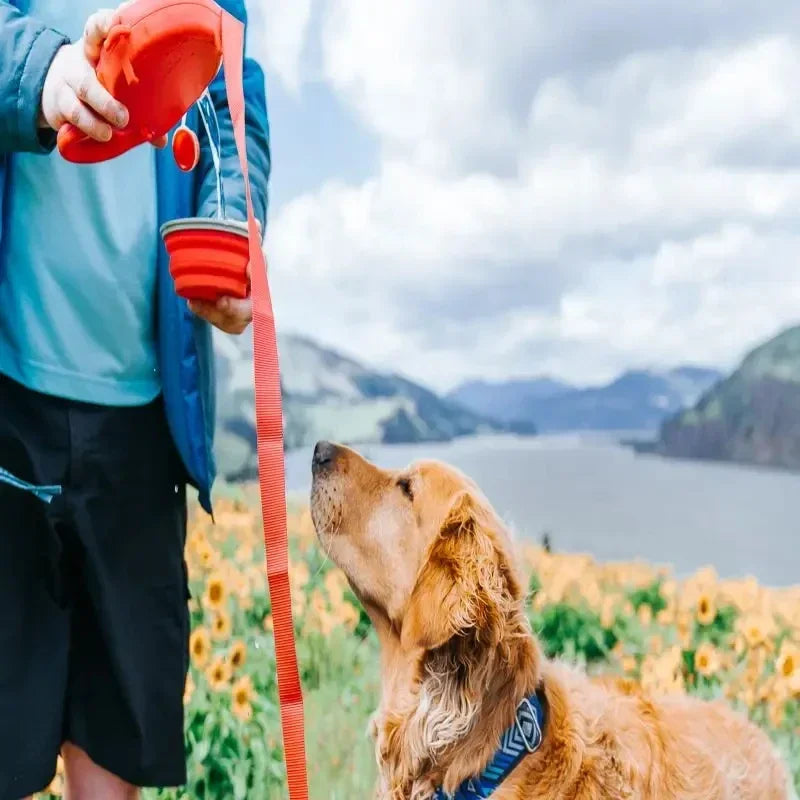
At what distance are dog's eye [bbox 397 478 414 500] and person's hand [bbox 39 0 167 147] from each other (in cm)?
94

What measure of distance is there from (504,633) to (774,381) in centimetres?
138

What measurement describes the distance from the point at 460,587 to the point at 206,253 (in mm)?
727

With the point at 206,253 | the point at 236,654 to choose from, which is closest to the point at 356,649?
the point at 236,654

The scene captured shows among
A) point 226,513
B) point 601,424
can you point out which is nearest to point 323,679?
point 226,513

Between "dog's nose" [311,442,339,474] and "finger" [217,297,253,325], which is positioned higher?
"finger" [217,297,253,325]

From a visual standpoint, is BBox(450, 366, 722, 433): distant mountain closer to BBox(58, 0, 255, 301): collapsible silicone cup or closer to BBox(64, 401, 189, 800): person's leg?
BBox(64, 401, 189, 800): person's leg

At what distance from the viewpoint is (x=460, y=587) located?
1.51m

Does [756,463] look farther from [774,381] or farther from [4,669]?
[4,669]

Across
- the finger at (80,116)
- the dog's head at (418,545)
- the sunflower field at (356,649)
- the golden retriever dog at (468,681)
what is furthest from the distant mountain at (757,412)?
the finger at (80,116)

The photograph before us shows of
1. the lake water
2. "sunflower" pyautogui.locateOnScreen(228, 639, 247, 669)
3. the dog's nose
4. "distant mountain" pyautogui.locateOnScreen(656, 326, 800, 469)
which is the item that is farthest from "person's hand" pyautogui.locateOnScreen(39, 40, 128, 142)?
"distant mountain" pyautogui.locateOnScreen(656, 326, 800, 469)

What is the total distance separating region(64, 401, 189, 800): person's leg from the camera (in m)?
1.38

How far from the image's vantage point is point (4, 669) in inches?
52.0

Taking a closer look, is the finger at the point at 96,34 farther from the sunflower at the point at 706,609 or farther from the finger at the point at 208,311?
the sunflower at the point at 706,609

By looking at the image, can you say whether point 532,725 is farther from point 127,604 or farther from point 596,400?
point 596,400
